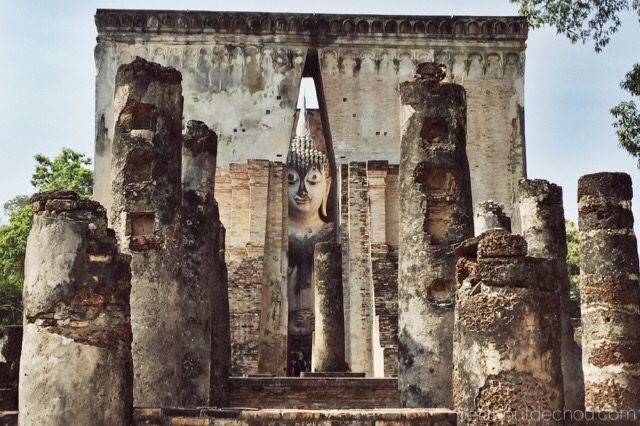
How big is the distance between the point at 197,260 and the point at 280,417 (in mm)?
4662

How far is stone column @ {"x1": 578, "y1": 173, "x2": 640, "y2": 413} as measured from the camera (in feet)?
43.5

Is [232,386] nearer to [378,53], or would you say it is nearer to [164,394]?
[164,394]

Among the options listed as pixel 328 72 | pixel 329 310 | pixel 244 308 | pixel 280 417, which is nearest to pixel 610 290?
pixel 280 417

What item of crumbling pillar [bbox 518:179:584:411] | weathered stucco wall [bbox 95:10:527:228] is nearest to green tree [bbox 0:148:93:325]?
weathered stucco wall [bbox 95:10:527:228]

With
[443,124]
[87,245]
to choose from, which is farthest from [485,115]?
[87,245]

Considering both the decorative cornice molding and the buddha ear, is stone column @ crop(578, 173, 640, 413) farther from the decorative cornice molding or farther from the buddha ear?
the buddha ear

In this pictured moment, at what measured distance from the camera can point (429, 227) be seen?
35.0 ft

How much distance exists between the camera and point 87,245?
7.73 metres

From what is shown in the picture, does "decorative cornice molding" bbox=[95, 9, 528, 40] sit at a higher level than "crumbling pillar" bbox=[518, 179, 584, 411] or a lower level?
higher

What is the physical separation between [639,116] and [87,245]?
900 centimetres

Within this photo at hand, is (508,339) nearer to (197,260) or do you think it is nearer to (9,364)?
(9,364)

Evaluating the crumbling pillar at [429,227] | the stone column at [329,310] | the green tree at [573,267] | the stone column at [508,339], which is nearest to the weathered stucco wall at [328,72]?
the stone column at [329,310]

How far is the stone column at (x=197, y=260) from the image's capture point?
11898mm

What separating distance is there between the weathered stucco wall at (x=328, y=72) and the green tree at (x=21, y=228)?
3.57 meters
